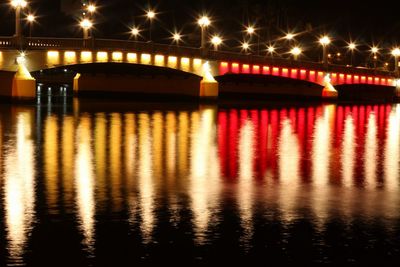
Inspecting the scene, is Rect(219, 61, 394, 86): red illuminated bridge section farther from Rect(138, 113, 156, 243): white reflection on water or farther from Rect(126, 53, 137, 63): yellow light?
Rect(138, 113, 156, 243): white reflection on water

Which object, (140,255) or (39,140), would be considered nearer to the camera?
(140,255)

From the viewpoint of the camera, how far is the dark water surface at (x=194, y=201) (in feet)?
45.0

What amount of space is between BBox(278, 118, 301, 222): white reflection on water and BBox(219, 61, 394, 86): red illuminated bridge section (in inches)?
2015

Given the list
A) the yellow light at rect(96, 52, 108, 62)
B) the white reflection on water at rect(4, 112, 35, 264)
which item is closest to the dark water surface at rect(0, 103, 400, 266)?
the white reflection on water at rect(4, 112, 35, 264)

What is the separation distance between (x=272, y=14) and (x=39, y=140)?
338 ft

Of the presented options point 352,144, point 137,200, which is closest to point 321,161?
point 352,144

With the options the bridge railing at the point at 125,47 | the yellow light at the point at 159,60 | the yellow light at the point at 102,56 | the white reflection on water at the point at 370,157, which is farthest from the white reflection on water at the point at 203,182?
the yellow light at the point at 159,60

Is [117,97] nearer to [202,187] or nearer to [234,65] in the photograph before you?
[234,65]

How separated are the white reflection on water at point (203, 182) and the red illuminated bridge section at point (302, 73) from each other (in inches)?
2108

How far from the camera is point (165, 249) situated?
13820mm

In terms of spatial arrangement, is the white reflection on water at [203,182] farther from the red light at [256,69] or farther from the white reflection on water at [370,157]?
the red light at [256,69]

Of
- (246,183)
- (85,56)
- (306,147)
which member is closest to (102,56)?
(85,56)

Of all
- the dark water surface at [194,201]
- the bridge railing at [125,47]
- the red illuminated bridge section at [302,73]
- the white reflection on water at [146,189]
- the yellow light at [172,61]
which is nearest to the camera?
the dark water surface at [194,201]

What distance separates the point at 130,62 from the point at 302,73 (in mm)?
31682
